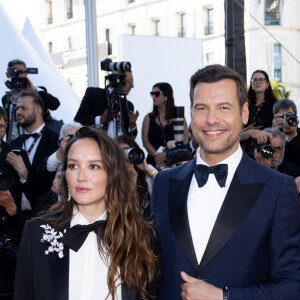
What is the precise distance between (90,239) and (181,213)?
476 mm

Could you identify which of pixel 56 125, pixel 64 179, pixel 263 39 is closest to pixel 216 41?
pixel 263 39

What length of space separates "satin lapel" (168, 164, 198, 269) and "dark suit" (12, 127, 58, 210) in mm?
2635

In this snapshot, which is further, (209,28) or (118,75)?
(209,28)

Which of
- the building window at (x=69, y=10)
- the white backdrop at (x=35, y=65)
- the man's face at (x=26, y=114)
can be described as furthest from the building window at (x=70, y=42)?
the man's face at (x=26, y=114)

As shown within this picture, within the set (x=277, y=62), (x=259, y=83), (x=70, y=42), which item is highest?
(x=70, y=42)

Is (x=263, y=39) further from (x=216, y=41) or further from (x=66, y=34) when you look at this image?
(x=66, y=34)

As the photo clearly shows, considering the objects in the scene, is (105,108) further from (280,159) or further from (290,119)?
(280,159)

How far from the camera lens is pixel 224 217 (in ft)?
8.92

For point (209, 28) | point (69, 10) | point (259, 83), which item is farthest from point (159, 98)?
point (209, 28)

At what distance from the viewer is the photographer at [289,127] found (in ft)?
20.0

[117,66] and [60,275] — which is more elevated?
[117,66]

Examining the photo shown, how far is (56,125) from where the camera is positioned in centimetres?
698

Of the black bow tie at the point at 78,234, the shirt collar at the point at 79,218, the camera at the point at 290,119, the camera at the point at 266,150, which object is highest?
the camera at the point at 290,119

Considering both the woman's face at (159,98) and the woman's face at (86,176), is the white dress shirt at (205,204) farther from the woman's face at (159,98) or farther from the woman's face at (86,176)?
the woman's face at (159,98)
